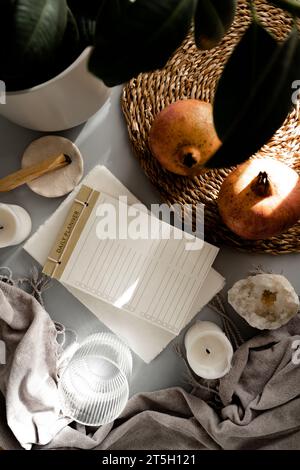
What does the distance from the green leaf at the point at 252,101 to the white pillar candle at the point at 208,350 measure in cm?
39

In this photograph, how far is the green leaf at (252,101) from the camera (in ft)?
1.39

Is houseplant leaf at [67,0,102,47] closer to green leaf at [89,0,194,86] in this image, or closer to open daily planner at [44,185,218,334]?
green leaf at [89,0,194,86]

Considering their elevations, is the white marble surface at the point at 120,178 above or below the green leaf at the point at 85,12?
below

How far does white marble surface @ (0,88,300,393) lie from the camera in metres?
0.81

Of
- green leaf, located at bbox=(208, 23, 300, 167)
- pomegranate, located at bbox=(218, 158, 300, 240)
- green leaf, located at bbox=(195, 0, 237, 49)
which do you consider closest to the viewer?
green leaf, located at bbox=(208, 23, 300, 167)

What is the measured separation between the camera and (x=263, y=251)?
2.60 ft

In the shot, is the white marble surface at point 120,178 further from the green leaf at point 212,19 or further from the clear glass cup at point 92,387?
the green leaf at point 212,19

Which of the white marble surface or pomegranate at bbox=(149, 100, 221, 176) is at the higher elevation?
pomegranate at bbox=(149, 100, 221, 176)

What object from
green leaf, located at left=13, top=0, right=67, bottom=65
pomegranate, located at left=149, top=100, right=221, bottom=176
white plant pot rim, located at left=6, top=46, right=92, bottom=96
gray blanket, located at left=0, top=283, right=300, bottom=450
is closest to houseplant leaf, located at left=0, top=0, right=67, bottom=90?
green leaf, located at left=13, top=0, right=67, bottom=65

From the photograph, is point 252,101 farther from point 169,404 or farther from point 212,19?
point 169,404

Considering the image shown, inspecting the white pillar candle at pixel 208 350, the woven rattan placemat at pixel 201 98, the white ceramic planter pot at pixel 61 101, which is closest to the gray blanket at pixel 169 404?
the white pillar candle at pixel 208 350

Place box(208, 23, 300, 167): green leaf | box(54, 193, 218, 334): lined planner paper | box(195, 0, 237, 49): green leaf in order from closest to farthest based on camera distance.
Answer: box(208, 23, 300, 167): green leaf → box(195, 0, 237, 49): green leaf → box(54, 193, 218, 334): lined planner paper

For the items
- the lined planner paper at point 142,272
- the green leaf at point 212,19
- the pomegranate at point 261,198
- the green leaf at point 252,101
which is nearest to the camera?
the green leaf at point 252,101

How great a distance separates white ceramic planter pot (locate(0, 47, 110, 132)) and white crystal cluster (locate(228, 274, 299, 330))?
0.32m
